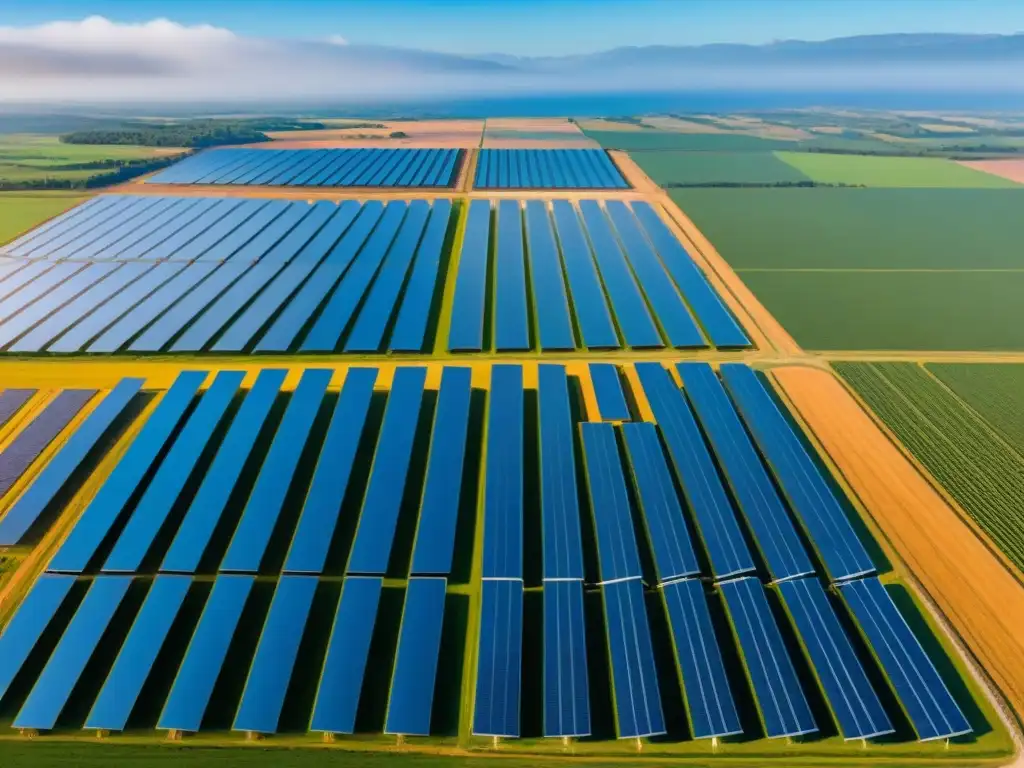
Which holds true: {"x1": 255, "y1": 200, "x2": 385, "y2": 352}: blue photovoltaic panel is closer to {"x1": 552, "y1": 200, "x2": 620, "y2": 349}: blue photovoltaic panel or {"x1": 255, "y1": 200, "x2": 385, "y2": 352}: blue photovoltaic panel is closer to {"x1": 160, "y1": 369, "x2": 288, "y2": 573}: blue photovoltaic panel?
{"x1": 160, "y1": 369, "x2": 288, "y2": 573}: blue photovoltaic panel

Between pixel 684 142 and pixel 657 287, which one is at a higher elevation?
pixel 684 142

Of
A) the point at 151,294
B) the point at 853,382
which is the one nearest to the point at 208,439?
the point at 151,294

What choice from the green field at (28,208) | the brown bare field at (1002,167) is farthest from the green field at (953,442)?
the green field at (28,208)

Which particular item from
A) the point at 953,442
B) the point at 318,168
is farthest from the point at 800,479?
the point at 318,168

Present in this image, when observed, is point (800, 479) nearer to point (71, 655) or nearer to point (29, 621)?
point (71, 655)

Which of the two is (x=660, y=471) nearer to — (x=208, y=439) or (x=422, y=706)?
(x=422, y=706)

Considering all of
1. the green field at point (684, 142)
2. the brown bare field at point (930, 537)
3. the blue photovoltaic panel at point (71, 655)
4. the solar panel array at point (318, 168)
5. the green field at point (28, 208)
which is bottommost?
the blue photovoltaic panel at point (71, 655)

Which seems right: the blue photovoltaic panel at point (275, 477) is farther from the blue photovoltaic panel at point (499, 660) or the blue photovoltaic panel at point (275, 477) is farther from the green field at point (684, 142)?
the green field at point (684, 142)
